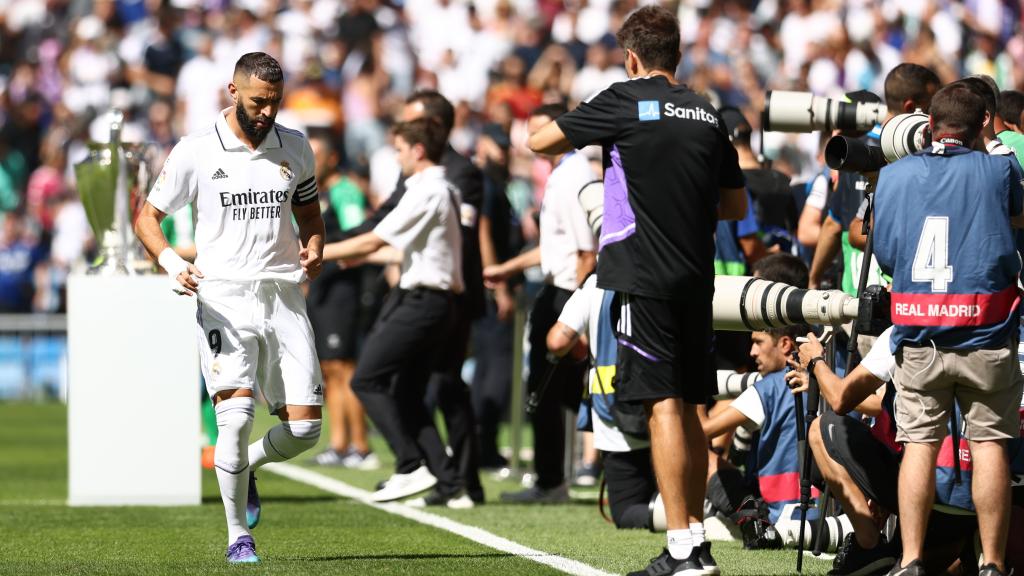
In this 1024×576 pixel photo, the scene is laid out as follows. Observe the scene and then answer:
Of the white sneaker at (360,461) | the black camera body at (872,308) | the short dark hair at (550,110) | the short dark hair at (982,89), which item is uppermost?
the short dark hair at (550,110)

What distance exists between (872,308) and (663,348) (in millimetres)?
739

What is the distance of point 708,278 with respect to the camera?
6.44 m

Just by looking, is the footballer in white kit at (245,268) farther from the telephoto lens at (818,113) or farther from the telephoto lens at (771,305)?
the telephoto lens at (818,113)

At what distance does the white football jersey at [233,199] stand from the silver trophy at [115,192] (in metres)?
2.69

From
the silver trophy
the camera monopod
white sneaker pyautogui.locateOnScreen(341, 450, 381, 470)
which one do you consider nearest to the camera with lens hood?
the camera monopod

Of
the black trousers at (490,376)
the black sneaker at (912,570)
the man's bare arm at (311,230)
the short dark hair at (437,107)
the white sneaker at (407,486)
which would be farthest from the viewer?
the black trousers at (490,376)

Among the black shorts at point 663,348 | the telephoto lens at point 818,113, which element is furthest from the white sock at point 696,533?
the telephoto lens at point 818,113

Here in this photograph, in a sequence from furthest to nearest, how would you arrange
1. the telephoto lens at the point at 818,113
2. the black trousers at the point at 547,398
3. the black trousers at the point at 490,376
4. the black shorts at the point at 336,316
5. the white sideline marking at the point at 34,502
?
1. the black shorts at the point at 336,316
2. the black trousers at the point at 490,376
3. the black trousers at the point at 547,398
4. the white sideline marking at the point at 34,502
5. the telephoto lens at the point at 818,113

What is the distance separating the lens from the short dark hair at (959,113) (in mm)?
6125

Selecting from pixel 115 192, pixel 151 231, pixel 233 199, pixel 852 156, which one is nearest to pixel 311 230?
pixel 233 199

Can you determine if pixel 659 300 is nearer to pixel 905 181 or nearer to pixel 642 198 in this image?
pixel 642 198

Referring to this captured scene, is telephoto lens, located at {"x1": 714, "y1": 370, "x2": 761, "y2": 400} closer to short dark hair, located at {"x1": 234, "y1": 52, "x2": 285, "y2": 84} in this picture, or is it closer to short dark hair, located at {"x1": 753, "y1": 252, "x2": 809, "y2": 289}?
short dark hair, located at {"x1": 753, "y1": 252, "x2": 809, "y2": 289}

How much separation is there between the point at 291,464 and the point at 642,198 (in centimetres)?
724

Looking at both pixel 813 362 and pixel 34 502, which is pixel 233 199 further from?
pixel 34 502
